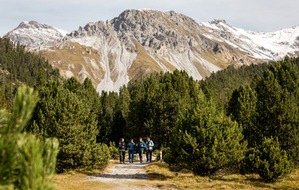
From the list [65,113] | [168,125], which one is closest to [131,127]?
[168,125]

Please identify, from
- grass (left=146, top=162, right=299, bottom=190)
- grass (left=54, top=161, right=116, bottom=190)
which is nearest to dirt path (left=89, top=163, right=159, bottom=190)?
grass (left=54, top=161, right=116, bottom=190)

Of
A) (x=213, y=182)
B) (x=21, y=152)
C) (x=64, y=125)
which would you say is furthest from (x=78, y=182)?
(x=21, y=152)

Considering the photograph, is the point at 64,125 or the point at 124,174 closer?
the point at 64,125

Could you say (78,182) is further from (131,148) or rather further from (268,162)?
(268,162)

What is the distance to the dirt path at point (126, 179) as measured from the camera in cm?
2192

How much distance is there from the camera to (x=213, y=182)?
2328 cm

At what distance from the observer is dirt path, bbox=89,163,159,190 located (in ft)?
71.9

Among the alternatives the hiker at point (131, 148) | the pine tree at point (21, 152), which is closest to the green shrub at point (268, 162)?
the hiker at point (131, 148)

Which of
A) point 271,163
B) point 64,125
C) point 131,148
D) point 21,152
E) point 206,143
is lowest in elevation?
point 271,163

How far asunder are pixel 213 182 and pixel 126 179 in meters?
6.44

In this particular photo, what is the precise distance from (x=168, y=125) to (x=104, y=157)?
55.7 feet

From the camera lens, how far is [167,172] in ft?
96.8

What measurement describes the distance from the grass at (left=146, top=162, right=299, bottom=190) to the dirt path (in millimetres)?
762

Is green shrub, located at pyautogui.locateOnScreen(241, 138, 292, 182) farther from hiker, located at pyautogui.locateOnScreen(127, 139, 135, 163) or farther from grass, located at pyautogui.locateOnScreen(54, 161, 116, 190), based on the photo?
hiker, located at pyautogui.locateOnScreen(127, 139, 135, 163)
